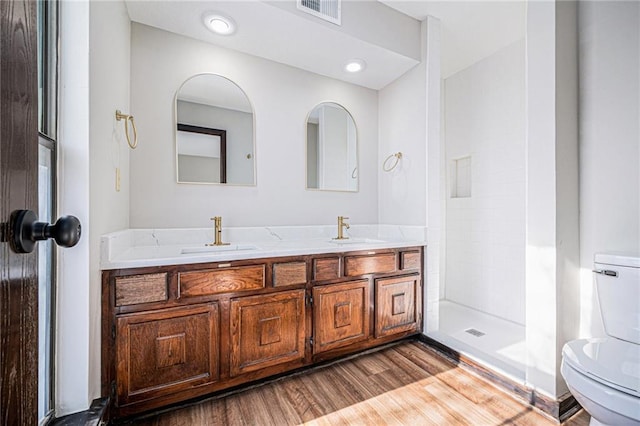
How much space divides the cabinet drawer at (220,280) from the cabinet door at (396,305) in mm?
921

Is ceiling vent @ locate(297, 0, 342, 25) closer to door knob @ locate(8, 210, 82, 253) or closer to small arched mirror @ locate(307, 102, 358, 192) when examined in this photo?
small arched mirror @ locate(307, 102, 358, 192)

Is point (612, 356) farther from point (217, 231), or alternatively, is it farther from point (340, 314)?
point (217, 231)

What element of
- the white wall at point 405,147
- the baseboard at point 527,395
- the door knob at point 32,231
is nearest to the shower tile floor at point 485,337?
the baseboard at point 527,395

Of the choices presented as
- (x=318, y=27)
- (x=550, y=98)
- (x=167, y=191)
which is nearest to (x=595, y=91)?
(x=550, y=98)

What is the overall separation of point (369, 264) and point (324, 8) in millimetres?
1800

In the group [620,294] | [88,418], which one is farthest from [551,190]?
[88,418]

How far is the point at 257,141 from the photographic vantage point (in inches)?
90.7

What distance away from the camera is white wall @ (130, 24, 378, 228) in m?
1.96

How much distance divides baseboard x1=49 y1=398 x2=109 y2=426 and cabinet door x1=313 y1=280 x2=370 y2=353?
109 centimetres

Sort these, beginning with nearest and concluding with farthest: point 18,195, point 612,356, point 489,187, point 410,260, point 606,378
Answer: point 18,195, point 606,378, point 612,356, point 410,260, point 489,187

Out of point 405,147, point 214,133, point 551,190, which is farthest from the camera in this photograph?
point 405,147

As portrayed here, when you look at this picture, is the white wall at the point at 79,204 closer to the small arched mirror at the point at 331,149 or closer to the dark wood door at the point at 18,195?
the dark wood door at the point at 18,195

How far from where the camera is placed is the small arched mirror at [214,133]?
6.84 ft

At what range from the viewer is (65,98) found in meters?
1.19
